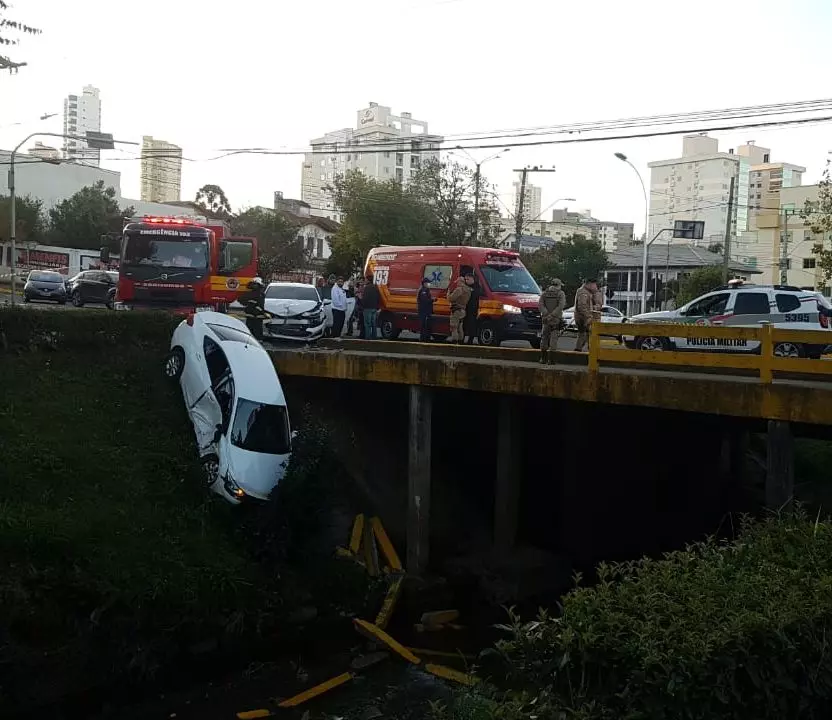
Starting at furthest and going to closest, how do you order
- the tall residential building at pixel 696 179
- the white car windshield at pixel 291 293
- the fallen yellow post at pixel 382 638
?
1. the tall residential building at pixel 696 179
2. the white car windshield at pixel 291 293
3. the fallen yellow post at pixel 382 638

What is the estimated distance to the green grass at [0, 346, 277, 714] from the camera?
34.1 ft

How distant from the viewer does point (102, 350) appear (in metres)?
16.5

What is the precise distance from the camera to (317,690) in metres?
10.9

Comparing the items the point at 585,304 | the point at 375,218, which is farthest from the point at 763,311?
the point at 375,218

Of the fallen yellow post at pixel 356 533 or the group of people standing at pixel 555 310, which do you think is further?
the fallen yellow post at pixel 356 533

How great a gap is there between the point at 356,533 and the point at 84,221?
4738cm

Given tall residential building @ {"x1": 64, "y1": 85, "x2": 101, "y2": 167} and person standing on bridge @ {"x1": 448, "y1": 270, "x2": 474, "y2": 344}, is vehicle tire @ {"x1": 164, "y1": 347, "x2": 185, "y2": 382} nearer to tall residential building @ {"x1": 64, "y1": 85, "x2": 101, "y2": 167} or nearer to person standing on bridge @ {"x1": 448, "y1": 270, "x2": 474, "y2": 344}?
person standing on bridge @ {"x1": 448, "y1": 270, "x2": 474, "y2": 344}

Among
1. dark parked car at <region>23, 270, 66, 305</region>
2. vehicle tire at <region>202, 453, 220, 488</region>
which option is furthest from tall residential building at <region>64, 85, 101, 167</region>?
vehicle tire at <region>202, 453, 220, 488</region>

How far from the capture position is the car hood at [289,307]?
19531 millimetres

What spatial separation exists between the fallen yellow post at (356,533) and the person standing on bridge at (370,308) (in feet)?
19.8

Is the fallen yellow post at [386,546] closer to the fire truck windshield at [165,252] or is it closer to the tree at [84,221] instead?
the fire truck windshield at [165,252]

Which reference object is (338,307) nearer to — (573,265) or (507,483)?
(507,483)

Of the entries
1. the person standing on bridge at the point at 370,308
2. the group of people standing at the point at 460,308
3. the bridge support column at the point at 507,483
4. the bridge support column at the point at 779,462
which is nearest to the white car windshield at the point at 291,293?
the person standing on bridge at the point at 370,308

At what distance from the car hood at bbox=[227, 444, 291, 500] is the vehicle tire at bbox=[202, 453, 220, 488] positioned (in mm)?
348
